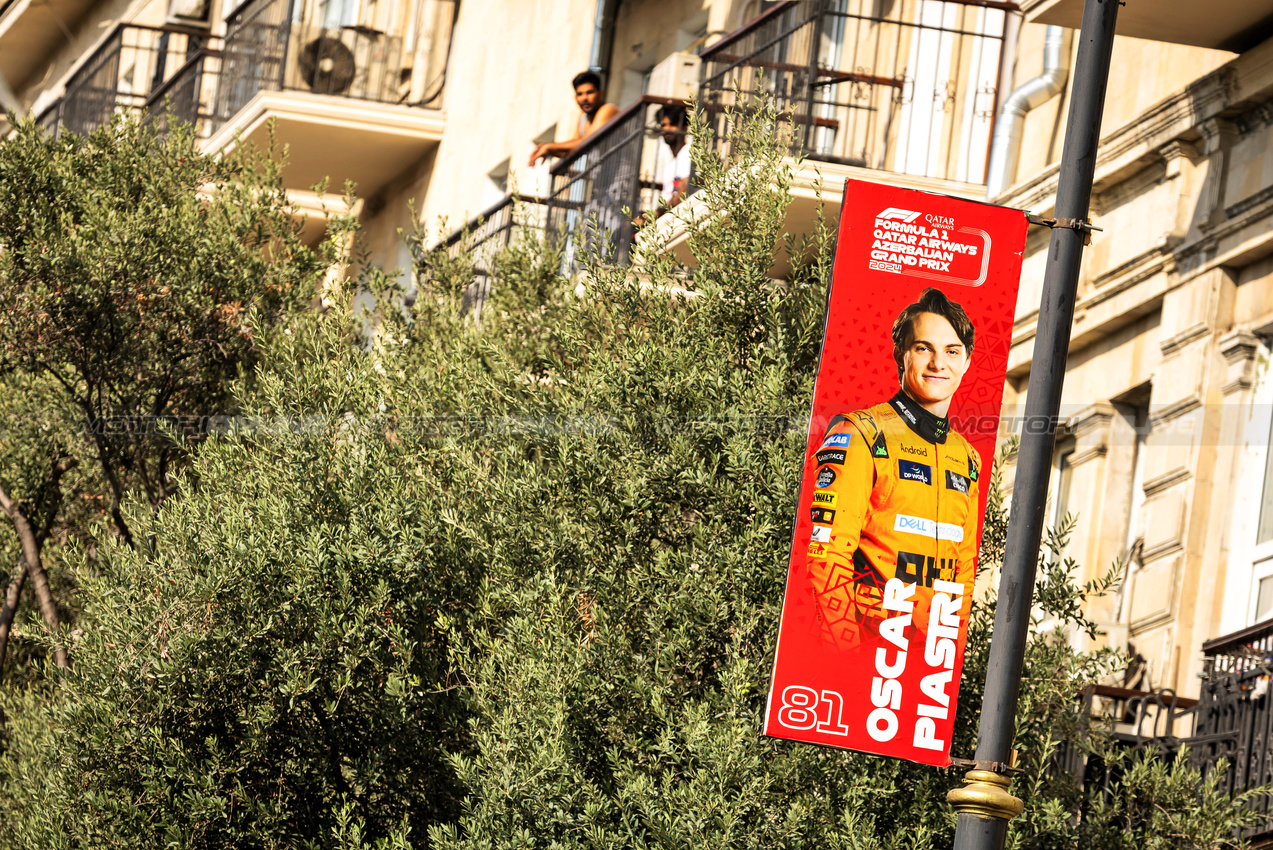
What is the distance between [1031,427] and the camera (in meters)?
6.30

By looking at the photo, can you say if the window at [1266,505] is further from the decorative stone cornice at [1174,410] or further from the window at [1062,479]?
the window at [1062,479]

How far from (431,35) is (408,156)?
1.55 meters

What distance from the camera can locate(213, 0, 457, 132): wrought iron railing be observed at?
61.5 ft

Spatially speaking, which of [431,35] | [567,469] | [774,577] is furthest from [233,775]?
[431,35]

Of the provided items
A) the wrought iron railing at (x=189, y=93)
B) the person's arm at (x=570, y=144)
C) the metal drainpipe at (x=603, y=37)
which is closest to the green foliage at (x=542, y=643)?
the person's arm at (x=570, y=144)

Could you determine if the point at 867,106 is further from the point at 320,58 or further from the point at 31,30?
the point at 31,30

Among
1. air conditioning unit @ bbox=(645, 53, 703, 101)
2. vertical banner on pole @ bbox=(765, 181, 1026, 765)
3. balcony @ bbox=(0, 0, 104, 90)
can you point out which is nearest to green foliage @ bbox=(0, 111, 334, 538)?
air conditioning unit @ bbox=(645, 53, 703, 101)

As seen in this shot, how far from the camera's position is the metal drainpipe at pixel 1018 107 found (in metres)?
12.9

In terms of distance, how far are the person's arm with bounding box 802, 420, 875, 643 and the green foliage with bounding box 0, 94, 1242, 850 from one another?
5.79 ft

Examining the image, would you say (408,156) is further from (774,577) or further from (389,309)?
(774,577)

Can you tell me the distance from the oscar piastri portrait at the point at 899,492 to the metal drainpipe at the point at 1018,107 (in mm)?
6418

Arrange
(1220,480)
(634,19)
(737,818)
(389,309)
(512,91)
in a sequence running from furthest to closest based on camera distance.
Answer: (512,91)
(634,19)
(389,309)
(1220,480)
(737,818)

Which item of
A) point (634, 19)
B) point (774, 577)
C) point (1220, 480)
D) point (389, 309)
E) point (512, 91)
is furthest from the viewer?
point (512, 91)

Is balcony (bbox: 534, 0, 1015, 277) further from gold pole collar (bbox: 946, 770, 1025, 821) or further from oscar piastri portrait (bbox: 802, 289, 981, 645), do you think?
gold pole collar (bbox: 946, 770, 1025, 821)
